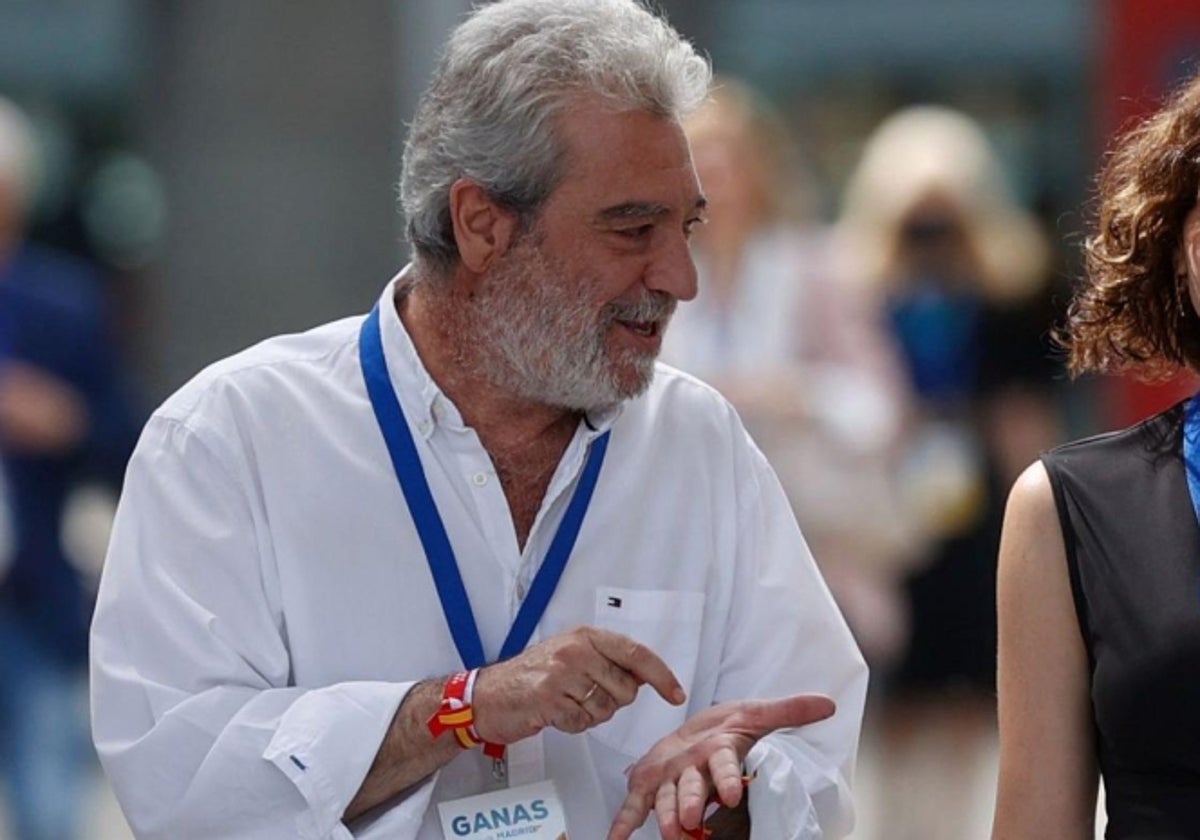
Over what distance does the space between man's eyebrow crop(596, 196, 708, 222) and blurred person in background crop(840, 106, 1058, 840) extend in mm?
3557

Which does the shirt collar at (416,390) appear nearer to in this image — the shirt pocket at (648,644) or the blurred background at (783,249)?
the shirt pocket at (648,644)

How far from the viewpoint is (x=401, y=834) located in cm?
344

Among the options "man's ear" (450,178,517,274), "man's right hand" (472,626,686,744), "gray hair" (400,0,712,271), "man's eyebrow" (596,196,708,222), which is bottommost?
"man's right hand" (472,626,686,744)

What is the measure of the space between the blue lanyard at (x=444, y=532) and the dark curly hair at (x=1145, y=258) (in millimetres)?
728

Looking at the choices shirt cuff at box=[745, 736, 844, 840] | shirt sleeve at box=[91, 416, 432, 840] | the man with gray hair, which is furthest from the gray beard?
shirt cuff at box=[745, 736, 844, 840]

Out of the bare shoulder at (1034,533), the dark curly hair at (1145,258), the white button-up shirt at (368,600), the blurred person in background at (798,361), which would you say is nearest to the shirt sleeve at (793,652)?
the white button-up shirt at (368,600)

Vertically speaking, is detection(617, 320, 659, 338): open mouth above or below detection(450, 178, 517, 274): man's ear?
below

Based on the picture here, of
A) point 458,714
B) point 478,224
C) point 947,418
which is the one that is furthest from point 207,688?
point 947,418

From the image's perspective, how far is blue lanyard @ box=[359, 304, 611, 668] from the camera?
3525mm

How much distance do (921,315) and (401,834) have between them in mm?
4277

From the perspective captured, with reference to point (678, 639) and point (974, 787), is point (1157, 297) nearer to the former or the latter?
point (678, 639)

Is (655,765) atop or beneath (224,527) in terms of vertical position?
beneath

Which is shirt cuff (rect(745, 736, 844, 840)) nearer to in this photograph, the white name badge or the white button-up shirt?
the white button-up shirt

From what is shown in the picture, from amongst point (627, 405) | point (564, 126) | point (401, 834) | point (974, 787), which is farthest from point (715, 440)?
point (974, 787)
